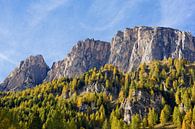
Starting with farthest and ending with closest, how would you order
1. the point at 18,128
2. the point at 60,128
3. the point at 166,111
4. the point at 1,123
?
the point at 166,111
the point at 60,128
the point at 18,128
the point at 1,123

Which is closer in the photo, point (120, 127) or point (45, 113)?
point (120, 127)

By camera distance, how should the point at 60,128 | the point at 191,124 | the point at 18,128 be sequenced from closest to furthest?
the point at 18,128 < the point at 60,128 < the point at 191,124

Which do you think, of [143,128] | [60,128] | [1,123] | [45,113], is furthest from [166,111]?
[1,123]

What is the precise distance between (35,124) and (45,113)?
92099 mm

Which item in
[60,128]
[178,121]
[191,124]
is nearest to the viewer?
[60,128]

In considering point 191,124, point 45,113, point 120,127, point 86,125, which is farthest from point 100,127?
point 191,124

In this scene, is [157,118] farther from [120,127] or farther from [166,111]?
[120,127]

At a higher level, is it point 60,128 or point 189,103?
point 189,103

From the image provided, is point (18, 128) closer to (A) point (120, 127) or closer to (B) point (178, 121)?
(A) point (120, 127)

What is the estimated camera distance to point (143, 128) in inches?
6801

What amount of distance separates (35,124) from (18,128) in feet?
16.2

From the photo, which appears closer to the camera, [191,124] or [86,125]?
[191,124]

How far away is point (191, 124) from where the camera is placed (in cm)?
15275

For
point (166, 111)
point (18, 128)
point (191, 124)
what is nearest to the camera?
point (18, 128)
